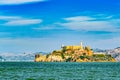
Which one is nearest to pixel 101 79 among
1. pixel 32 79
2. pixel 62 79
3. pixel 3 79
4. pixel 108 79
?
pixel 108 79

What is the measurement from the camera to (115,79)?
9156cm

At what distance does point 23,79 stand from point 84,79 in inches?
557

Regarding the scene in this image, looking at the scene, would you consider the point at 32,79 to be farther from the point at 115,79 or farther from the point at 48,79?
the point at 115,79

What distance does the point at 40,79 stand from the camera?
89188mm

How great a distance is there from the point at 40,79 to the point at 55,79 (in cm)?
349

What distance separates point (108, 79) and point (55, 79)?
485 inches

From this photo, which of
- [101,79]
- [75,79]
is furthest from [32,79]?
[101,79]

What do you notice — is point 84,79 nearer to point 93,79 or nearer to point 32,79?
point 93,79

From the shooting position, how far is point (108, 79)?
91.1 m

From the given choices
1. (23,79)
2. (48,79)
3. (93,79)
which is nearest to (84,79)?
(93,79)

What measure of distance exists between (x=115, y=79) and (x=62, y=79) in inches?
491

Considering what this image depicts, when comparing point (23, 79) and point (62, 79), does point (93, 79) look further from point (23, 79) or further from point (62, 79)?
point (23, 79)

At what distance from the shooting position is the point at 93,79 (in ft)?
295

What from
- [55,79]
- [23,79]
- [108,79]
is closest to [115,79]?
[108,79]
